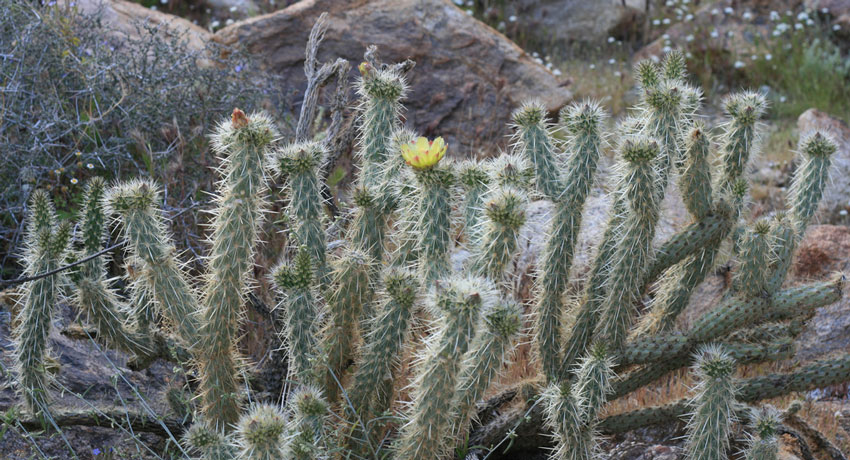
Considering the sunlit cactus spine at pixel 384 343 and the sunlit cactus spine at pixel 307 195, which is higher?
the sunlit cactus spine at pixel 307 195

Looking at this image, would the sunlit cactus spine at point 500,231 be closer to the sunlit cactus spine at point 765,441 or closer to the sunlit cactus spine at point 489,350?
the sunlit cactus spine at point 489,350

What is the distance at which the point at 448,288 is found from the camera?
7.80 feet

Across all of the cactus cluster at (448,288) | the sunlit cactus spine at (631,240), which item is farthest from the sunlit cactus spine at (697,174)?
the sunlit cactus spine at (631,240)

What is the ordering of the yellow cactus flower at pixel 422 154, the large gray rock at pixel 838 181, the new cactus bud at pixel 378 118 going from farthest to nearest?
the large gray rock at pixel 838 181 < the new cactus bud at pixel 378 118 < the yellow cactus flower at pixel 422 154

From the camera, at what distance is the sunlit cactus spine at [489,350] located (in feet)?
8.05

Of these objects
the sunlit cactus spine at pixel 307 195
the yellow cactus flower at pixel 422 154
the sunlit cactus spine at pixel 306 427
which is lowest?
the sunlit cactus spine at pixel 306 427

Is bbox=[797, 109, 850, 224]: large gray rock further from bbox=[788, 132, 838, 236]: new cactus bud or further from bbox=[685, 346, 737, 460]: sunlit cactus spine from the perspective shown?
bbox=[685, 346, 737, 460]: sunlit cactus spine

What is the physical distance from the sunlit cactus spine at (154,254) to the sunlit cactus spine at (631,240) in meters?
1.56

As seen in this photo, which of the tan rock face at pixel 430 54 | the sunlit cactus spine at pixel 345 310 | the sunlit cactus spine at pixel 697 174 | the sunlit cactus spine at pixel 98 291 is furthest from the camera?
the tan rock face at pixel 430 54

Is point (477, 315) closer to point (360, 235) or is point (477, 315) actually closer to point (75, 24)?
point (360, 235)

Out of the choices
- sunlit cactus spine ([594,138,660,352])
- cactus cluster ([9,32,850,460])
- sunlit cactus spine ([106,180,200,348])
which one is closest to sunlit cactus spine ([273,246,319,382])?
cactus cluster ([9,32,850,460])

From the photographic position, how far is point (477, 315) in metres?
2.34

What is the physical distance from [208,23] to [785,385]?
737 centimetres

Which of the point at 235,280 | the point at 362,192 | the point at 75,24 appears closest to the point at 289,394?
the point at 235,280
